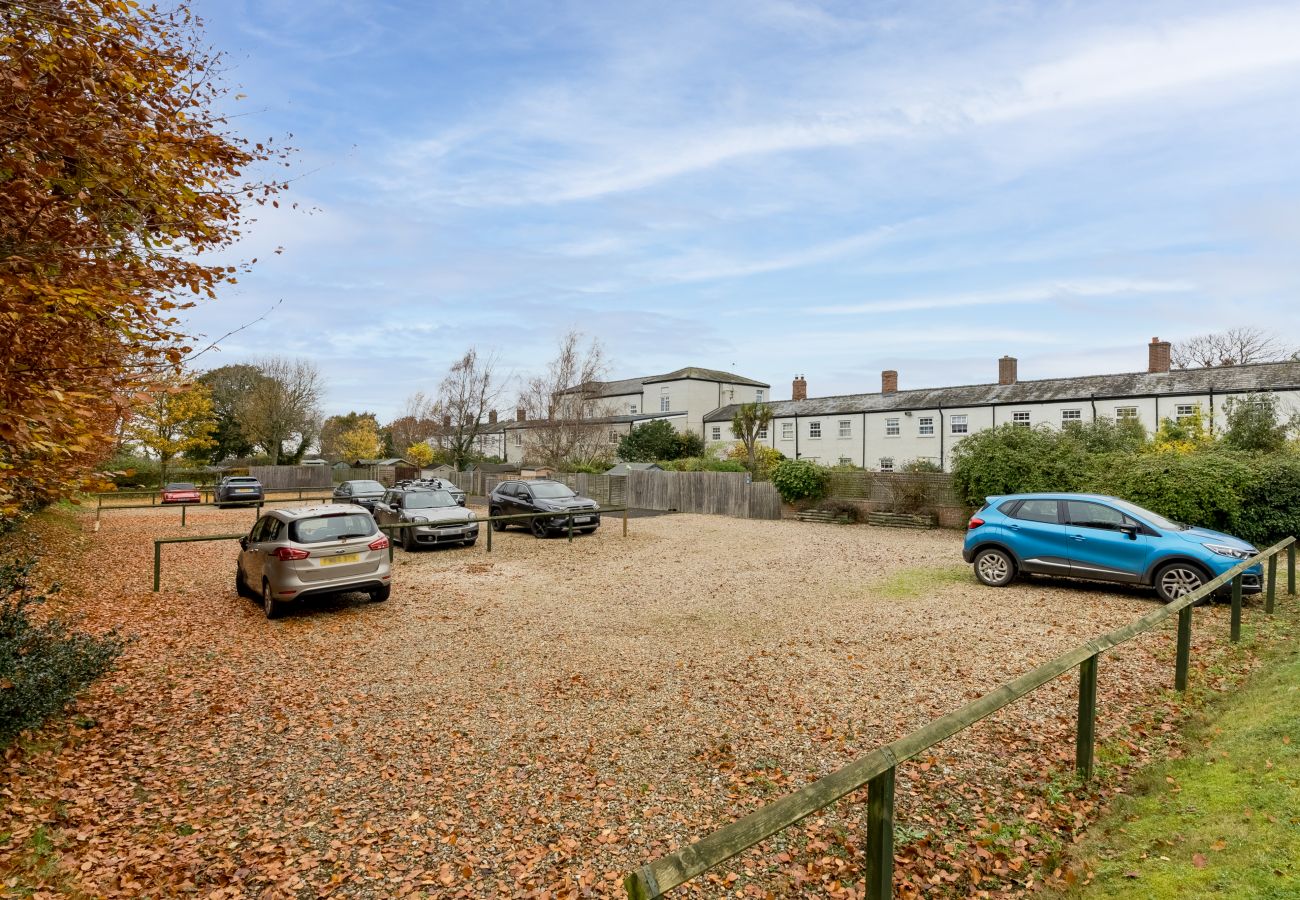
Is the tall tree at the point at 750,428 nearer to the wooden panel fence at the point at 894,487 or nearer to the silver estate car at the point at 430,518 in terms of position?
the wooden panel fence at the point at 894,487

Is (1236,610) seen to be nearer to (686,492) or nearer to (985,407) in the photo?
(686,492)

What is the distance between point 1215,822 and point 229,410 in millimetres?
63638

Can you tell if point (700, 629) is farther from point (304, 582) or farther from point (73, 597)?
point (73, 597)

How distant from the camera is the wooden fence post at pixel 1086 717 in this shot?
4715 millimetres

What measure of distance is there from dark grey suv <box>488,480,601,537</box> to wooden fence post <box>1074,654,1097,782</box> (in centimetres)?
1512

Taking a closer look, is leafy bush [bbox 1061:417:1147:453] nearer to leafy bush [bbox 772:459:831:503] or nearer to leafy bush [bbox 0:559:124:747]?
leafy bush [bbox 772:459:831:503]

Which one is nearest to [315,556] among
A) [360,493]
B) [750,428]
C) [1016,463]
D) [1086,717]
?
[1086,717]

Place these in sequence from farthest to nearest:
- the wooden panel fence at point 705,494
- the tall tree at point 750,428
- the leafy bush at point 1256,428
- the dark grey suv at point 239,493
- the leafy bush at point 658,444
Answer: the leafy bush at point 658,444
the tall tree at point 750,428
the dark grey suv at point 239,493
the wooden panel fence at point 705,494
the leafy bush at point 1256,428

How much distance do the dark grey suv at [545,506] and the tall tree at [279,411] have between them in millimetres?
38886

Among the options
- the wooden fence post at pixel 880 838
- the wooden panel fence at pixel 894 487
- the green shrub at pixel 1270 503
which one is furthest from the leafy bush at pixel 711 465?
the wooden fence post at pixel 880 838

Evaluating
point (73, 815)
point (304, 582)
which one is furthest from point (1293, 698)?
point (304, 582)

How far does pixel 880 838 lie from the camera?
3.11 metres

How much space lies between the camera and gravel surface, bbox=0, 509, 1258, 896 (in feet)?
13.6

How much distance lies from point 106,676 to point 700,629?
6783mm
